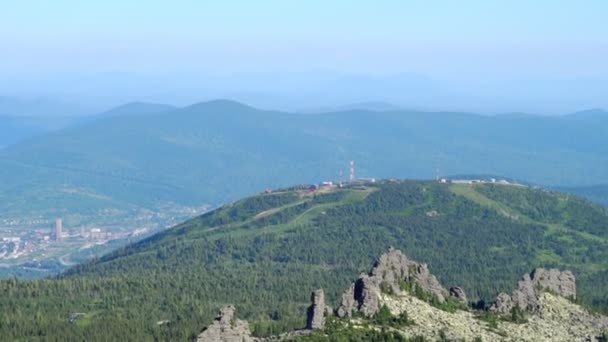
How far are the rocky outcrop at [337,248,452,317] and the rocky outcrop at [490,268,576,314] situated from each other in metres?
5.29

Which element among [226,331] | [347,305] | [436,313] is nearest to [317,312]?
[347,305]

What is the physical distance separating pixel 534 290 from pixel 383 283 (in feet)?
51.5

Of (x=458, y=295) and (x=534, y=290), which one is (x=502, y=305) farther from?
(x=458, y=295)

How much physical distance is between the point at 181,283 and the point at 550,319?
7794 centimetres

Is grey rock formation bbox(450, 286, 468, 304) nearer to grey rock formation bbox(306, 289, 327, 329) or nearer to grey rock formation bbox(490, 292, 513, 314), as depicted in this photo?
grey rock formation bbox(490, 292, 513, 314)

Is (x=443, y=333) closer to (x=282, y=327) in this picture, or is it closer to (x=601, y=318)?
(x=601, y=318)

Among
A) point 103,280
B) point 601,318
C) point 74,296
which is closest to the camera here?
point 601,318

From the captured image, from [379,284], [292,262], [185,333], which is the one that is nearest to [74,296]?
[185,333]

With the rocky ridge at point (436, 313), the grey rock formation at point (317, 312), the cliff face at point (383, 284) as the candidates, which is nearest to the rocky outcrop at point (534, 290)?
the rocky ridge at point (436, 313)

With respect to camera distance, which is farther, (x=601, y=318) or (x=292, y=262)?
(x=292, y=262)

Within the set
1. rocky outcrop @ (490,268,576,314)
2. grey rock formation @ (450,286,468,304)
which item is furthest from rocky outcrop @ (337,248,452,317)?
rocky outcrop @ (490,268,576,314)

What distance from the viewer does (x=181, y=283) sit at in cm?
16650

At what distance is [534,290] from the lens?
10269cm

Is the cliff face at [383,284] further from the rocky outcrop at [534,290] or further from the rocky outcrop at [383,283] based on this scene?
the rocky outcrop at [534,290]
